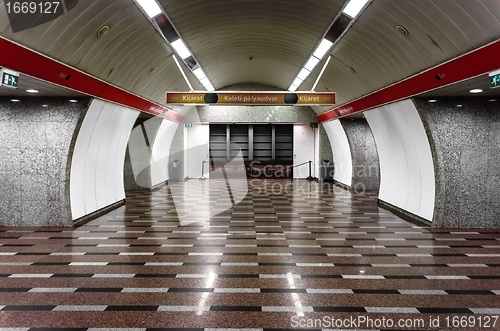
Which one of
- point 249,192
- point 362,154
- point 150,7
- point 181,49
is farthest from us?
point 362,154

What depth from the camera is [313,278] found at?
5184 millimetres

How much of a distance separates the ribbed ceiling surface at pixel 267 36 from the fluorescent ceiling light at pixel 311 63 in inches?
7.3

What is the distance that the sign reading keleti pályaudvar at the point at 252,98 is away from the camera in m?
11.3

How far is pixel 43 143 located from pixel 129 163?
788cm

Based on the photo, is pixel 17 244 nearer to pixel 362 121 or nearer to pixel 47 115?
pixel 47 115

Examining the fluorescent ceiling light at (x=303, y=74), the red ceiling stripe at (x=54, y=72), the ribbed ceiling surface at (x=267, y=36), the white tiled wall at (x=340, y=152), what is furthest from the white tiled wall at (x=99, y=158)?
the white tiled wall at (x=340, y=152)

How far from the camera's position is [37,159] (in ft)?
28.2

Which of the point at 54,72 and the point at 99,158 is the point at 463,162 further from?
the point at 99,158

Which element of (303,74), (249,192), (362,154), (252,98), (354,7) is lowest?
(249,192)

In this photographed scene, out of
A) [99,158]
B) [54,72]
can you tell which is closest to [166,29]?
[54,72]

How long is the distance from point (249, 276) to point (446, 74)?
177 inches

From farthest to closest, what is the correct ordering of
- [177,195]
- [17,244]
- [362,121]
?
→ 1. [362,121]
2. [177,195]
3. [17,244]

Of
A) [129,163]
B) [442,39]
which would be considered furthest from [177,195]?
[442,39]

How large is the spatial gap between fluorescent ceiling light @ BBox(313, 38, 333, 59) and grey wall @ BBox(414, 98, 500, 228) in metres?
2.25
